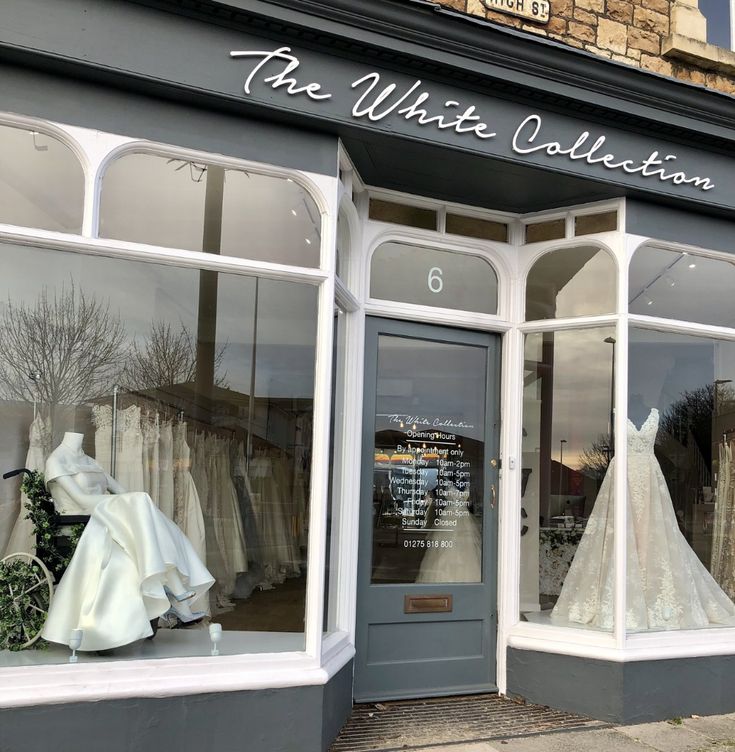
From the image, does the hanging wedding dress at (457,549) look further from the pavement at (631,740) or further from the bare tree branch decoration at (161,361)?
the bare tree branch decoration at (161,361)

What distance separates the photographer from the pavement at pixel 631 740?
4.50 meters

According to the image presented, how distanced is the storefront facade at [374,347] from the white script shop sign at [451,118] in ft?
0.08

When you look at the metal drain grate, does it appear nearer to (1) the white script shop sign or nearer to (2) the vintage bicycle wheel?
(2) the vintage bicycle wheel

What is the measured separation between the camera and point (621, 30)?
5535mm

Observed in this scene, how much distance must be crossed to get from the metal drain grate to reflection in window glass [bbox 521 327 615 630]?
0.66 meters

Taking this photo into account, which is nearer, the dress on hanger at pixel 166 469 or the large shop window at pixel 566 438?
the dress on hanger at pixel 166 469

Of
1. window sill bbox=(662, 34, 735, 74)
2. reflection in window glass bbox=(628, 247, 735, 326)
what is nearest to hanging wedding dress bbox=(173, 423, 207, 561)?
reflection in window glass bbox=(628, 247, 735, 326)

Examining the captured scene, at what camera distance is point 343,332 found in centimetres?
514

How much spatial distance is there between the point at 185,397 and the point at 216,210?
1.62 meters

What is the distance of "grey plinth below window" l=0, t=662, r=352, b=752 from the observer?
12.0ft

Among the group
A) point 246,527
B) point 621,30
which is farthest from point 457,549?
point 621,30

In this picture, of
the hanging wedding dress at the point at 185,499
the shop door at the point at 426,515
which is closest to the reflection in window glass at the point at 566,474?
the shop door at the point at 426,515

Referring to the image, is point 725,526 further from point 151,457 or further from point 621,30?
point 151,457

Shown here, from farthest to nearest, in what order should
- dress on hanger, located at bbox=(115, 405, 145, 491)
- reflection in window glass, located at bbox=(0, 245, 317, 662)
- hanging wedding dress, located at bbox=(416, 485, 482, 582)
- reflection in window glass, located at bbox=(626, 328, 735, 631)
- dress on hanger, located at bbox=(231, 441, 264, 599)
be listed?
reflection in window glass, located at bbox=(626, 328, 735, 631)
hanging wedding dress, located at bbox=(416, 485, 482, 582)
dress on hanger, located at bbox=(115, 405, 145, 491)
dress on hanger, located at bbox=(231, 441, 264, 599)
reflection in window glass, located at bbox=(0, 245, 317, 662)
